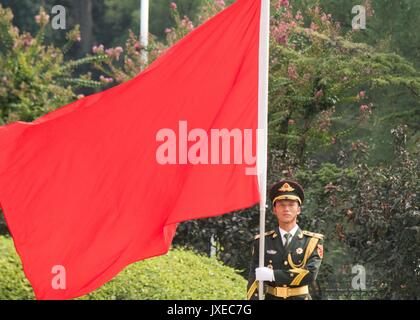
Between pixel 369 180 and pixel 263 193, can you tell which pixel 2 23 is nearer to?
pixel 369 180

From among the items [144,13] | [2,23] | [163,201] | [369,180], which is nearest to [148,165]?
[163,201]

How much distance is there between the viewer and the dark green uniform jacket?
10570 millimetres

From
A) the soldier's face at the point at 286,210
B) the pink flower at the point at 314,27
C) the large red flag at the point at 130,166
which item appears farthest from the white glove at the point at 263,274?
the pink flower at the point at 314,27

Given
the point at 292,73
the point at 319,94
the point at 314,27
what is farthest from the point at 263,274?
the point at 314,27

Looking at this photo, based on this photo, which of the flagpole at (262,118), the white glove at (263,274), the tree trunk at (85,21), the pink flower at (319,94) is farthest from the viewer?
the tree trunk at (85,21)

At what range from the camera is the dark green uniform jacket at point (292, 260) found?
10570mm

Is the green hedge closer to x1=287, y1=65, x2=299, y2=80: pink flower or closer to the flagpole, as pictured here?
the flagpole

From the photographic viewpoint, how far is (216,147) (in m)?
9.95

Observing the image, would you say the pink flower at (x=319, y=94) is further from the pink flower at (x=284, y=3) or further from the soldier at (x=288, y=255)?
the soldier at (x=288, y=255)

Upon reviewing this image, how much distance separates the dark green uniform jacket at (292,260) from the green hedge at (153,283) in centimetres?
180

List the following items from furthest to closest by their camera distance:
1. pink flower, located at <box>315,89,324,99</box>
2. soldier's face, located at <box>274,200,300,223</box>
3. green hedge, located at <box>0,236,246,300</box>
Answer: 1. pink flower, located at <box>315,89,324,99</box>
2. green hedge, located at <box>0,236,246,300</box>
3. soldier's face, located at <box>274,200,300,223</box>

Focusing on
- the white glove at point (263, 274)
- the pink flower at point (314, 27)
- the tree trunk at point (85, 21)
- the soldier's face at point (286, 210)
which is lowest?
the white glove at point (263, 274)

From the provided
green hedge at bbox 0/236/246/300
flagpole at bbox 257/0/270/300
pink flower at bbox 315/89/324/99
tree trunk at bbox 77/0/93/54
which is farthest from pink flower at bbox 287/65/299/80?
tree trunk at bbox 77/0/93/54
